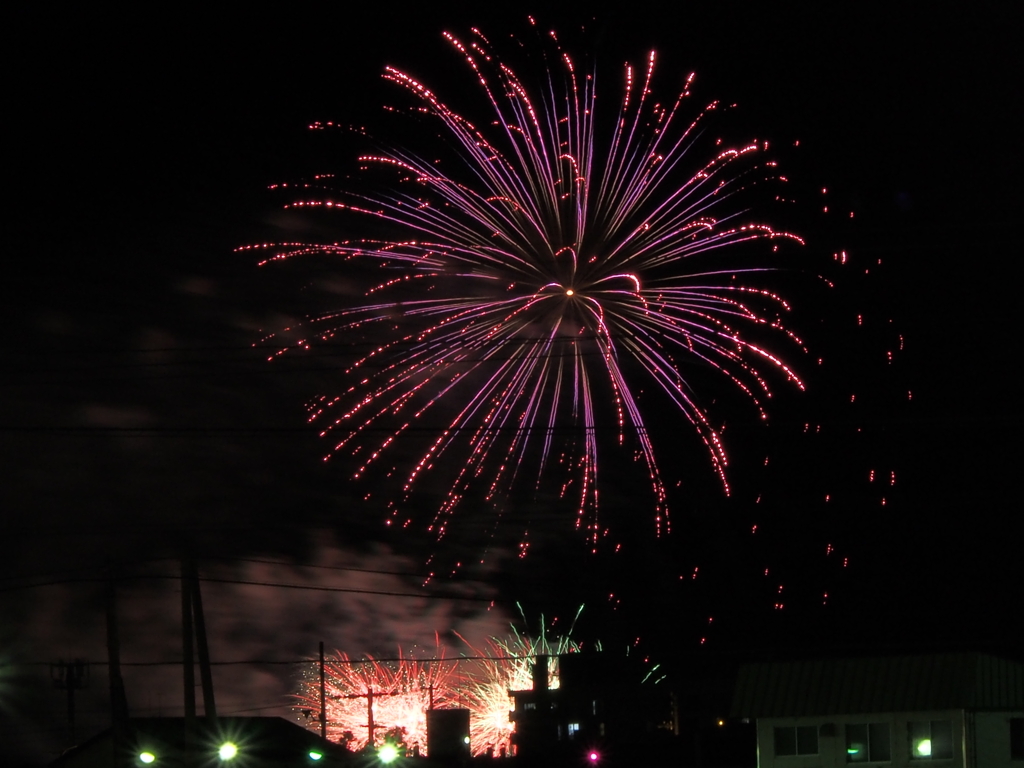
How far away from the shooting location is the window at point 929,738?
2662cm

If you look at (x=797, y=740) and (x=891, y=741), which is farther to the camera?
(x=797, y=740)

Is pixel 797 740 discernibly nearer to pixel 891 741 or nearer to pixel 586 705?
pixel 891 741

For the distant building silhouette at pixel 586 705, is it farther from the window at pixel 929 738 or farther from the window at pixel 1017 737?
the window at pixel 1017 737

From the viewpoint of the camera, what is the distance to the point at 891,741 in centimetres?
2703

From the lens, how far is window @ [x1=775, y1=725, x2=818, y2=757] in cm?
2762

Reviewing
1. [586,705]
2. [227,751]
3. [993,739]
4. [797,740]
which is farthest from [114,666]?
[586,705]

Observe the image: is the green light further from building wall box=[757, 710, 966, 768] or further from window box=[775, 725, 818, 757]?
window box=[775, 725, 818, 757]

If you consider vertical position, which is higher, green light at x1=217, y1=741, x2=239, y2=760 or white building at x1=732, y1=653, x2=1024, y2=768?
white building at x1=732, y1=653, x2=1024, y2=768

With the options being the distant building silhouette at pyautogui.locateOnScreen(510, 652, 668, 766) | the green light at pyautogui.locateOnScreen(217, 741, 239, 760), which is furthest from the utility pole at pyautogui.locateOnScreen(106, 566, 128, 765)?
the distant building silhouette at pyautogui.locateOnScreen(510, 652, 668, 766)

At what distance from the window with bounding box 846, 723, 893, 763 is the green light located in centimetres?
1588

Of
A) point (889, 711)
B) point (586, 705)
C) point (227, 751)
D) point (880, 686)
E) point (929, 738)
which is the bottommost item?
point (586, 705)

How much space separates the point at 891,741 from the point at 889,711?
698 millimetres

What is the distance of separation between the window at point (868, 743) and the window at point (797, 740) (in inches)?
29.5

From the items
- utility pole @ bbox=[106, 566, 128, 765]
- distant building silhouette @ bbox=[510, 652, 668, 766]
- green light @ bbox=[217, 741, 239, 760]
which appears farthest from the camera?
distant building silhouette @ bbox=[510, 652, 668, 766]
